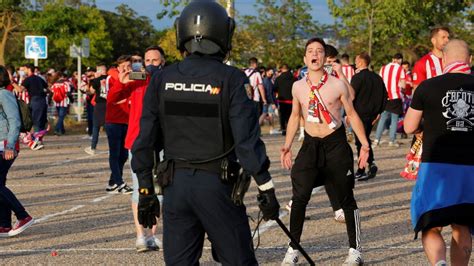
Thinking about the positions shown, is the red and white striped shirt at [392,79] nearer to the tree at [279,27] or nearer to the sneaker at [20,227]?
the sneaker at [20,227]

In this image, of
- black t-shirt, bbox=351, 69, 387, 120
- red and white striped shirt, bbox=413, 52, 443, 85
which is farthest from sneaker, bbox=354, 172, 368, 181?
red and white striped shirt, bbox=413, 52, 443, 85

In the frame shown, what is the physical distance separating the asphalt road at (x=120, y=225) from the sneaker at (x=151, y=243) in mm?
91

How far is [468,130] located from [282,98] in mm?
19885

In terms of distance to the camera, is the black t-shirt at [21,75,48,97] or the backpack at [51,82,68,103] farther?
the backpack at [51,82,68,103]

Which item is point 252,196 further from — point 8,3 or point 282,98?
point 8,3

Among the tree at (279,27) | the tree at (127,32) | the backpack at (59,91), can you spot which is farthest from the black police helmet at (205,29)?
the tree at (127,32)

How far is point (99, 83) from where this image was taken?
1983 cm

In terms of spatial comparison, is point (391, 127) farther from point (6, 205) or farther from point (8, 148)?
point (8, 148)

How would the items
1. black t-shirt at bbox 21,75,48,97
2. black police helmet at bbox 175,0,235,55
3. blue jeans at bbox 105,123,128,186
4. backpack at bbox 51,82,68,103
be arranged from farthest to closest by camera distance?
backpack at bbox 51,82,68,103
black t-shirt at bbox 21,75,48,97
blue jeans at bbox 105,123,128,186
black police helmet at bbox 175,0,235,55

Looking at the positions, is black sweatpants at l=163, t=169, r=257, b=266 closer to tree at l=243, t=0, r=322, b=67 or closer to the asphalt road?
the asphalt road

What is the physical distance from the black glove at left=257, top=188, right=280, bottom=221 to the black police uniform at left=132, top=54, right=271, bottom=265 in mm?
78

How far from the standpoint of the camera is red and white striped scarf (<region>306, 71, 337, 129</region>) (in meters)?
8.84

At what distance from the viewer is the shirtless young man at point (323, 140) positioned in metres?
8.70

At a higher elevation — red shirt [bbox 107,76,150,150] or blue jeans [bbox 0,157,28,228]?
red shirt [bbox 107,76,150,150]
